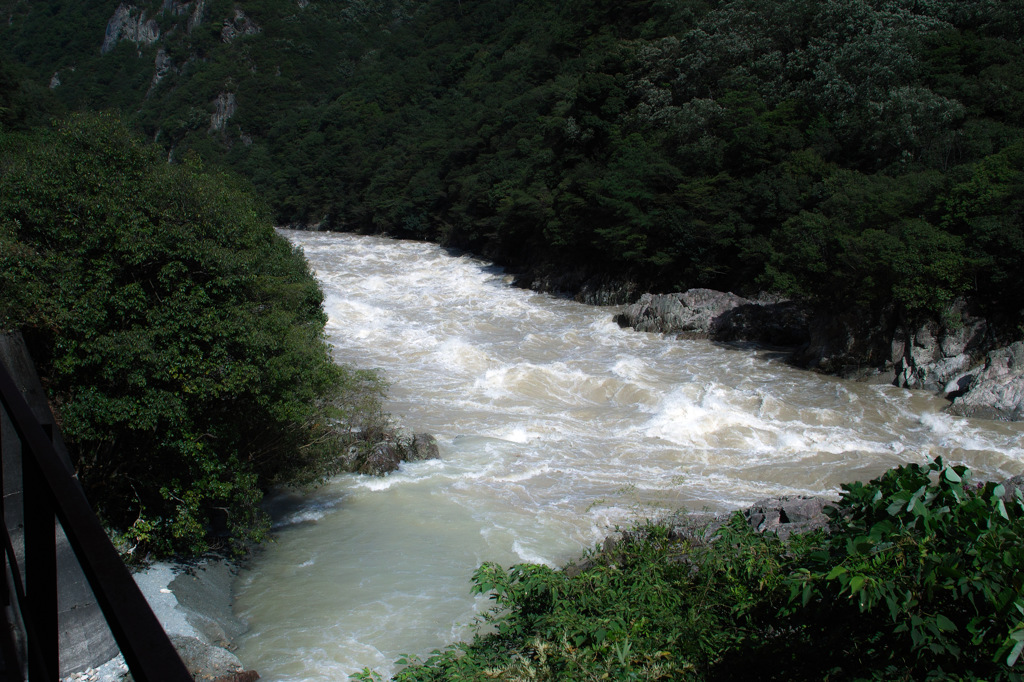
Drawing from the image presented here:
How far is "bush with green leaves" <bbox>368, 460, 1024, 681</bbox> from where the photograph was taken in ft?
9.82

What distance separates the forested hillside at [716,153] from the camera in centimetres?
1761

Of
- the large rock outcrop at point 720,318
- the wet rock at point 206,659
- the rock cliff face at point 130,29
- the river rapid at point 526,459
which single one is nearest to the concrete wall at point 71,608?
the wet rock at point 206,659

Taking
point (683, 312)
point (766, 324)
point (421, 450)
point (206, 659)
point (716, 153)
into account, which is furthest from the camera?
point (716, 153)

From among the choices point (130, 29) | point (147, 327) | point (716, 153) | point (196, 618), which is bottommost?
point (196, 618)

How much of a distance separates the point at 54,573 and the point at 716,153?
2818 cm

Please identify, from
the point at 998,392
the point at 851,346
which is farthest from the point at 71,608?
the point at 851,346

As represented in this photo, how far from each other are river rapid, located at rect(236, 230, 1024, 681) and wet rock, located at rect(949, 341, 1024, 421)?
473 mm

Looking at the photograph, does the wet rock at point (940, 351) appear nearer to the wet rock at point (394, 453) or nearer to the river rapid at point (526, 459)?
the river rapid at point (526, 459)

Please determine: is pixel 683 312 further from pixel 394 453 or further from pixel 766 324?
pixel 394 453

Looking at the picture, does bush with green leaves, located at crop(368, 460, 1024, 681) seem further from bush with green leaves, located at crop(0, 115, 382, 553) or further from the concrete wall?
bush with green leaves, located at crop(0, 115, 382, 553)

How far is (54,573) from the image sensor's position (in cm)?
110

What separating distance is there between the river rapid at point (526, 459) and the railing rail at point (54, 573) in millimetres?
6079

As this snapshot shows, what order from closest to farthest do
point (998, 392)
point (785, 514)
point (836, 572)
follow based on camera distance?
point (836, 572) → point (785, 514) → point (998, 392)

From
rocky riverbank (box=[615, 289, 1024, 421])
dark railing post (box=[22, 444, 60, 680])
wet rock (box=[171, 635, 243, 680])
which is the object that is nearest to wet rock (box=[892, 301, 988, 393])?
rocky riverbank (box=[615, 289, 1024, 421])
